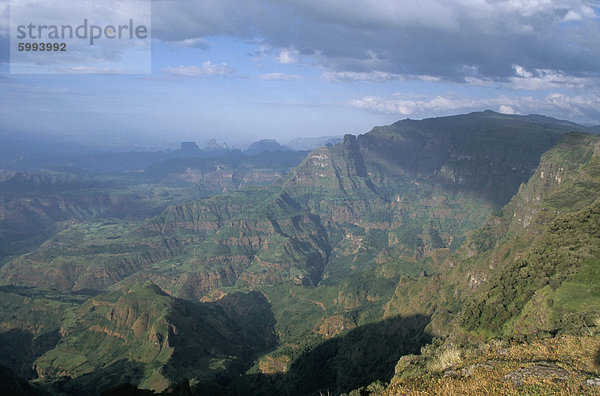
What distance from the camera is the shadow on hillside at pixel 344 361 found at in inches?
3625

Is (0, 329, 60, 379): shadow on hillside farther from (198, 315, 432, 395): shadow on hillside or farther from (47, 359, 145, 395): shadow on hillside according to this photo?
(198, 315, 432, 395): shadow on hillside

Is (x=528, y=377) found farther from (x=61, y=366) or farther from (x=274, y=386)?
(x=61, y=366)

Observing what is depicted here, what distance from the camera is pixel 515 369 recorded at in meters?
22.5

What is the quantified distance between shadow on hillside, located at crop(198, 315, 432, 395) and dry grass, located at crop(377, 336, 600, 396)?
62843 millimetres

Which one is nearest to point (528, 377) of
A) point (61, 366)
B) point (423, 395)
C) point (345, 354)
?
point (423, 395)

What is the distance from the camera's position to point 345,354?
4168 inches

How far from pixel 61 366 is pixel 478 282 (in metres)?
145

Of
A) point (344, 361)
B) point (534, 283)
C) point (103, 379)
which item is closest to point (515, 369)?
point (534, 283)

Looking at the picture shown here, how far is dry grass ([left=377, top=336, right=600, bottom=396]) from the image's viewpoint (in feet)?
65.0

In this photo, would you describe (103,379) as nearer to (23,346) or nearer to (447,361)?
(23,346)

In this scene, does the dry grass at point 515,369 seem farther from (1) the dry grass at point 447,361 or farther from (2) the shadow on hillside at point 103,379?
(2) the shadow on hillside at point 103,379

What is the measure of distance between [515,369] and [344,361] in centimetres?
8708

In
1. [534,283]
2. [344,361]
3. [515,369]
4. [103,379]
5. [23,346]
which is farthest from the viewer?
[23,346]

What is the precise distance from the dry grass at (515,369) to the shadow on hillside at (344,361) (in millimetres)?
62843
